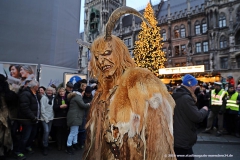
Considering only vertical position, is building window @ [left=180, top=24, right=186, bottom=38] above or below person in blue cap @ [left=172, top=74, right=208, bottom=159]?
above

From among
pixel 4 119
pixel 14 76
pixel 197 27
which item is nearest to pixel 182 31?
pixel 197 27

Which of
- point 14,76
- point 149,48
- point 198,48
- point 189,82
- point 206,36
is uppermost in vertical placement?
point 206,36

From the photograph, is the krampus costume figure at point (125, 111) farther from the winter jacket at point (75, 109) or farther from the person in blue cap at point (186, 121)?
the winter jacket at point (75, 109)

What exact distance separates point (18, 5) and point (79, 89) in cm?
453

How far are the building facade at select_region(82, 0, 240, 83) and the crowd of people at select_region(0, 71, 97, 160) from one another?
2425 cm

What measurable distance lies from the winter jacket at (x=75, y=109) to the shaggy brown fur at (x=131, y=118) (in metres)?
3.06

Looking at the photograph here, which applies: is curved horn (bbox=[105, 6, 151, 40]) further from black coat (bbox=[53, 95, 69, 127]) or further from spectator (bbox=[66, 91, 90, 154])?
black coat (bbox=[53, 95, 69, 127])

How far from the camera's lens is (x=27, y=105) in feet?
12.3

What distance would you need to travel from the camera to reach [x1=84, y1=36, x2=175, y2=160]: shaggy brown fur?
982 millimetres

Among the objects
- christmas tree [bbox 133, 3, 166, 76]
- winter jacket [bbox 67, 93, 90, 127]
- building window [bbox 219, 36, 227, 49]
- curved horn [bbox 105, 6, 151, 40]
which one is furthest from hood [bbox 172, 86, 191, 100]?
building window [bbox 219, 36, 227, 49]

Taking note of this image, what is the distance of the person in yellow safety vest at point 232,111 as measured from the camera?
5691 mm

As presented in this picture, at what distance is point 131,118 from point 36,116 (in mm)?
3681

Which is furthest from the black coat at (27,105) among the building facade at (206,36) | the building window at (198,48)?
the building window at (198,48)

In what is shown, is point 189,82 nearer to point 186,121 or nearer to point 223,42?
point 186,121
